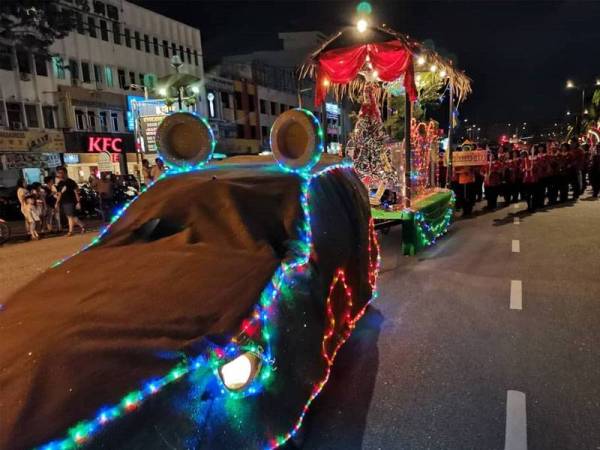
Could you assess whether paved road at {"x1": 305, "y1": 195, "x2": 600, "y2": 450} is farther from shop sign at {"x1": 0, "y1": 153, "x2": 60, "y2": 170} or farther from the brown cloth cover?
shop sign at {"x1": 0, "y1": 153, "x2": 60, "y2": 170}

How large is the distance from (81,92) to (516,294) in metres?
30.3

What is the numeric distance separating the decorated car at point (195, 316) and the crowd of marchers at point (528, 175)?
33.1ft

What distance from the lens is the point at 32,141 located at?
2611cm

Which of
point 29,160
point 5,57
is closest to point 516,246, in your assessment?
point 29,160

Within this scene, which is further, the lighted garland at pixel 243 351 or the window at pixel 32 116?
the window at pixel 32 116

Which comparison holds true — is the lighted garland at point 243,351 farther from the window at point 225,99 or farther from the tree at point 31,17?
the window at point 225,99

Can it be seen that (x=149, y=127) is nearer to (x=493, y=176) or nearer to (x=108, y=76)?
(x=493, y=176)

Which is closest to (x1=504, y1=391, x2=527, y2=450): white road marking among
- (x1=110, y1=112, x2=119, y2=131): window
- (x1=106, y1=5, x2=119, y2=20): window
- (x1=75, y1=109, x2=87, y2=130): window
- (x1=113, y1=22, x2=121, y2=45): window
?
(x1=75, y1=109, x2=87, y2=130): window

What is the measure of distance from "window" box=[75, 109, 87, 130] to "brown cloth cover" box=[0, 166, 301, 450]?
29.1 meters

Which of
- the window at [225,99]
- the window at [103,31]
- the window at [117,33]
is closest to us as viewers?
the window at [103,31]

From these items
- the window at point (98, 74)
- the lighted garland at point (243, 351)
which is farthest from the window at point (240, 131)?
the lighted garland at point (243, 351)

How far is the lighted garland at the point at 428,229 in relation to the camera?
26.4ft

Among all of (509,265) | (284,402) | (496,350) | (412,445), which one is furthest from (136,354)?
(509,265)

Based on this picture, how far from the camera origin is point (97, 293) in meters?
2.44
